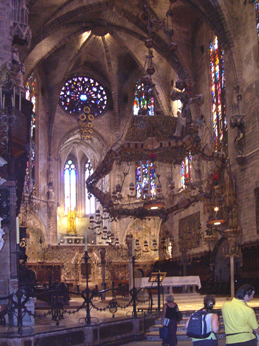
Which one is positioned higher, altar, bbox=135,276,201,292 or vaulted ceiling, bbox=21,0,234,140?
vaulted ceiling, bbox=21,0,234,140

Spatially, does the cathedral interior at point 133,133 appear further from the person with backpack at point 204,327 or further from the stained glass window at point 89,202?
the person with backpack at point 204,327

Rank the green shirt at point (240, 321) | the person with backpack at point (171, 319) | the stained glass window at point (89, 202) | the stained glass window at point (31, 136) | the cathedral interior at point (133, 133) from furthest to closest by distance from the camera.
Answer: the stained glass window at point (89, 202)
the stained glass window at point (31, 136)
the cathedral interior at point (133, 133)
the person with backpack at point (171, 319)
the green shirt at point (240, 321)

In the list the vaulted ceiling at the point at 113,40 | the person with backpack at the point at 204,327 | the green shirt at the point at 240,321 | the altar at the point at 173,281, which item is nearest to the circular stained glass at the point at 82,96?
the vaulted ceiling at the point at 113,40

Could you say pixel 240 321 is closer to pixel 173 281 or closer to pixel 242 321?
pixel 242 321

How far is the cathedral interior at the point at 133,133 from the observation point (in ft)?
43.4

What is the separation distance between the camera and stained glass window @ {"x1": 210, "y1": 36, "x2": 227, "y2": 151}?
73.3 ft

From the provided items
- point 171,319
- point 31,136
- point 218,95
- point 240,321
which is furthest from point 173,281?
point 31,136

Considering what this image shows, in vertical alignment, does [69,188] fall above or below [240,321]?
above

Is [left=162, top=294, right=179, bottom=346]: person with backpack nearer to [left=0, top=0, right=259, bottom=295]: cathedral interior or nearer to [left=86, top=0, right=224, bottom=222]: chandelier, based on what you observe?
[left=0, top=0, right=259, bottom=295]: cathedral interior

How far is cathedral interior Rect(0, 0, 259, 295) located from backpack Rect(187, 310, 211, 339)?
15.3ft

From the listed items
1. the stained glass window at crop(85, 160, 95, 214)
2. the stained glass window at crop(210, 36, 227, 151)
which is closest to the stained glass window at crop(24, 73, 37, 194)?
the stained glass window at crop(85, 160, 95, 214)

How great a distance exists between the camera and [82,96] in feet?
109

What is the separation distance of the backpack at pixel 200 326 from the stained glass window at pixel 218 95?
16.8m

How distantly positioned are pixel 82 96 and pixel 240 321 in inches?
1160
